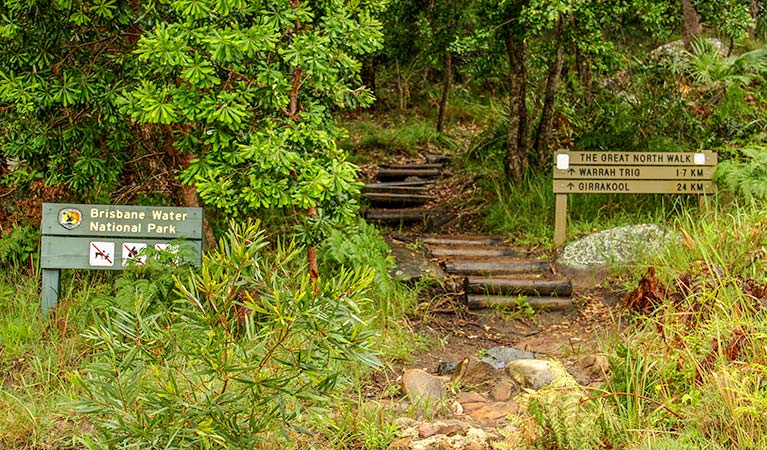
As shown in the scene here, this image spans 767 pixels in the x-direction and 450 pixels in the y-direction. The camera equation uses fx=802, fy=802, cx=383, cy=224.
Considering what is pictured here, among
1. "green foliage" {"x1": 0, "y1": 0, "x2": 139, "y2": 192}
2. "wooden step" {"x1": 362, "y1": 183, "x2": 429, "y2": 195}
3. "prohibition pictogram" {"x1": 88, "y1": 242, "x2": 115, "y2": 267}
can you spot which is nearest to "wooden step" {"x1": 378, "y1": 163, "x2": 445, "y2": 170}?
"wooden step" {"x1": 362, "y1": 183, "x2": 429, "y2": 195}

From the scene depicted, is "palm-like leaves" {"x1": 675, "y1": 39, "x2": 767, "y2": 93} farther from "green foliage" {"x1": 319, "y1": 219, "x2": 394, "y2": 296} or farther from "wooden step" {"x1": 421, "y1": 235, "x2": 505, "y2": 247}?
"green foliage" {"x1": 319, "y1": 219, "x2": 394, "y2": 296}

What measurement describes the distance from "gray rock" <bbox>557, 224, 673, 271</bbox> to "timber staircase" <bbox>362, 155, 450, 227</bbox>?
2.93 meters

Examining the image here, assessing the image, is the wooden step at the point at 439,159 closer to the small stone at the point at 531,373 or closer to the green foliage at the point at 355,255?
the green foliage at the point at 355,255

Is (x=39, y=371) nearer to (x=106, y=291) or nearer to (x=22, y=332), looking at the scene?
(x=22, y=332)

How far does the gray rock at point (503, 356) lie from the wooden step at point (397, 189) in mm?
6144

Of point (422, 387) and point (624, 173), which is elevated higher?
point (624, 173)

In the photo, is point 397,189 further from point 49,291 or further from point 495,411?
point 495,411

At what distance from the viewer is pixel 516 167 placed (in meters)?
9.85

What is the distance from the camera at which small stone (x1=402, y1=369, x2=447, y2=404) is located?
4.55 meters

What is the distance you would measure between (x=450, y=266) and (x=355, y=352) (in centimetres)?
453

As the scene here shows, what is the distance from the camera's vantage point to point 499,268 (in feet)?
24.9

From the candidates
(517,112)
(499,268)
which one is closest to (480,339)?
(499,268)

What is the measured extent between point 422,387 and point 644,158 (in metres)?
4.43

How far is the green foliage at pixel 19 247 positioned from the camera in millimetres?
6102
